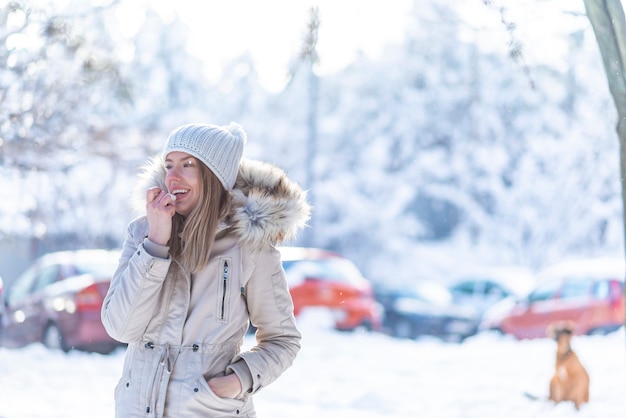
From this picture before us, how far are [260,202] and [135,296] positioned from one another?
48 cm

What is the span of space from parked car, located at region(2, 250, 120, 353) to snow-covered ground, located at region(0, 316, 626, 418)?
0.25 metres

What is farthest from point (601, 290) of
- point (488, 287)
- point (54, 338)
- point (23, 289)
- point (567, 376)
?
point (23, 289)

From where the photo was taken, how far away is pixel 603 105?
16.1 metres

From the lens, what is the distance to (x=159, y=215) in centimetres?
247

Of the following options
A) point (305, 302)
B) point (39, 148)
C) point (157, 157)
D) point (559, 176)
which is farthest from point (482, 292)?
point (157, 157)

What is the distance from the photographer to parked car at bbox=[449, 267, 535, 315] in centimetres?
1816

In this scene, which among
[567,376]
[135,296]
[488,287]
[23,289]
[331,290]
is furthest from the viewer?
[488,287]

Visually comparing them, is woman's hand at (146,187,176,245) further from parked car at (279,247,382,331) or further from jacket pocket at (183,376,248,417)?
parked car at (279,247,382,331)

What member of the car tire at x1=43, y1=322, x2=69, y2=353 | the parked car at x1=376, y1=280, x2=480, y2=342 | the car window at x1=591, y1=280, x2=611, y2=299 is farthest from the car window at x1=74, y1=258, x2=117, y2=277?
the parked car at x1=376, y1=280, x2=480, y2=342

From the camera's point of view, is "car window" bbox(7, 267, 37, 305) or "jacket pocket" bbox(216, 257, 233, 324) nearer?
"jacket pocket" bbox(216, 257, 233, 324)

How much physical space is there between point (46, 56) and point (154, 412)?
6083 millimetres

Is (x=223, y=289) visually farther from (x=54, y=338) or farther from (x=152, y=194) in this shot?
(x=54, y=338)

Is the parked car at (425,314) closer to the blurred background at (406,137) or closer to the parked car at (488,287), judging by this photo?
the parked car at (488,287)

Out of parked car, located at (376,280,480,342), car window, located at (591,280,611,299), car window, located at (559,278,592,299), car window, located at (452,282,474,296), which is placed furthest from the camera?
car window, located at (452,282,474,296)
